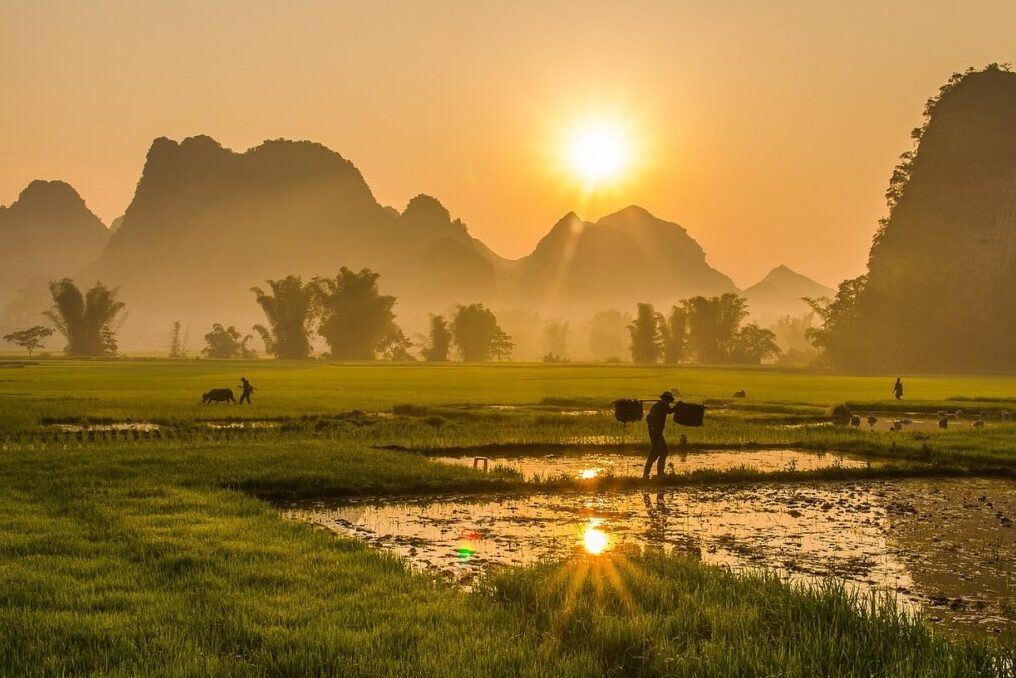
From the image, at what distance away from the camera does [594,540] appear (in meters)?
13.6

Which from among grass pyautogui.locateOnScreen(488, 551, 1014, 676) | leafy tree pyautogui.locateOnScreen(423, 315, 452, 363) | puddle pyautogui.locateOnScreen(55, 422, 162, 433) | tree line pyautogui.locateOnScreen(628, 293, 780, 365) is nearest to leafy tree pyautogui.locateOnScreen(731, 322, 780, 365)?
tree line pyautogui.locateOnScreen(628, 293, 780, 365)

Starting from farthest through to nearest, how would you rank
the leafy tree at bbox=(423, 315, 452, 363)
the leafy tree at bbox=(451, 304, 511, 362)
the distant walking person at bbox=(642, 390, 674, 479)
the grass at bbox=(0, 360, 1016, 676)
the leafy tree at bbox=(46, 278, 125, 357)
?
1. the leafy tree at bbox=(451, 304, 511, 362)
2. the leafy tree at bbox=(423, 315, 452, 363)
3. the leafy tree at bbox=(46, 278, 125, 357)
4. the distant walking person at bbox=(642, 390, 674, 479)
5. the grass at bbox=(0, 360, 1016, 676)

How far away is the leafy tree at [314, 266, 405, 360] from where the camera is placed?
502 ft

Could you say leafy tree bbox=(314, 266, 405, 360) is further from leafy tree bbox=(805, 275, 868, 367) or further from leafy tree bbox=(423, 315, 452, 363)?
leafy tree bbox=(805, 275, 868, 367)

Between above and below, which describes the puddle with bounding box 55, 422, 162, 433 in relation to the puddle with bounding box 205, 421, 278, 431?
below

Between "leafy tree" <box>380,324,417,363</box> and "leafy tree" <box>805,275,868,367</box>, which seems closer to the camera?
"leafy tree" <box>805,275,868,367</box>

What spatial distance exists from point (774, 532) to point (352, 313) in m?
144

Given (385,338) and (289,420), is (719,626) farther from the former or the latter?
(385,338)

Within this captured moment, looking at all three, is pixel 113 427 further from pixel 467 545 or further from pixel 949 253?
pixel 949 253

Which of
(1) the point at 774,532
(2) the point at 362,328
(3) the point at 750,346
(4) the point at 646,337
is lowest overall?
(1) the point at 774,532

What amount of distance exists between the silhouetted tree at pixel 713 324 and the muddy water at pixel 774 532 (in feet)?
469

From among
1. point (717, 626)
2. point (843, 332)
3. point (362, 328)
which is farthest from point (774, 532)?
point (362, 328)

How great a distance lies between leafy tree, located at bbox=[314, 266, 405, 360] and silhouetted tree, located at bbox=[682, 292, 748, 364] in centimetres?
6276

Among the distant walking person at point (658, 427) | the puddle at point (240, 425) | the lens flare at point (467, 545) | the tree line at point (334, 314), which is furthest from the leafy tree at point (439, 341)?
the lens flare at point (467, 545)
